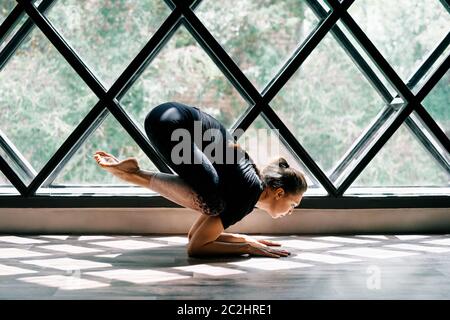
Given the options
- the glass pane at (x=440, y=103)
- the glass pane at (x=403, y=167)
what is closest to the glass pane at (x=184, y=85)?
the glass pane at (x=403, y=167)

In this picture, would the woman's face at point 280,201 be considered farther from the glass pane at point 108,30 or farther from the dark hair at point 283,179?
the glass pane at point 108,30

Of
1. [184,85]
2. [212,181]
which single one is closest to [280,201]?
[212,181]

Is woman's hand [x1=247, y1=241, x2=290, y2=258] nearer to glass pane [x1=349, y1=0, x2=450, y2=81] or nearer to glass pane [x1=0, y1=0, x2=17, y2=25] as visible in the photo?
glass pane [x1=349, y1=0, x2=450, y2=81]

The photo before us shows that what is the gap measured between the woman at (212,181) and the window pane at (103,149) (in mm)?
442

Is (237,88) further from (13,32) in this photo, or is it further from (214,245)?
(13,32)

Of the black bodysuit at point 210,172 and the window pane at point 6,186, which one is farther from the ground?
the window pane at point 6,186

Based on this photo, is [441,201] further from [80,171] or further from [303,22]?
[80,171]

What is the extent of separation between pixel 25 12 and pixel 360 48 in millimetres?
1701

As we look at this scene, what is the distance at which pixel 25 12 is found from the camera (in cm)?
311

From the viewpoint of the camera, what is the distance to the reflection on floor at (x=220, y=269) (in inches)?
81.9

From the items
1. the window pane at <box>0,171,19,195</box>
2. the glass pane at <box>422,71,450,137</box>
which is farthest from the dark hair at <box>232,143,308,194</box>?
the window pane at <box>0,171,19,195</box>

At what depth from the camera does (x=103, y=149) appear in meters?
3.19

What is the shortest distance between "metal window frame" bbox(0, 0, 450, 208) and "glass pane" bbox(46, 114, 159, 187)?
0.04 meters

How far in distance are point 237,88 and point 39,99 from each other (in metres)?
1.02
